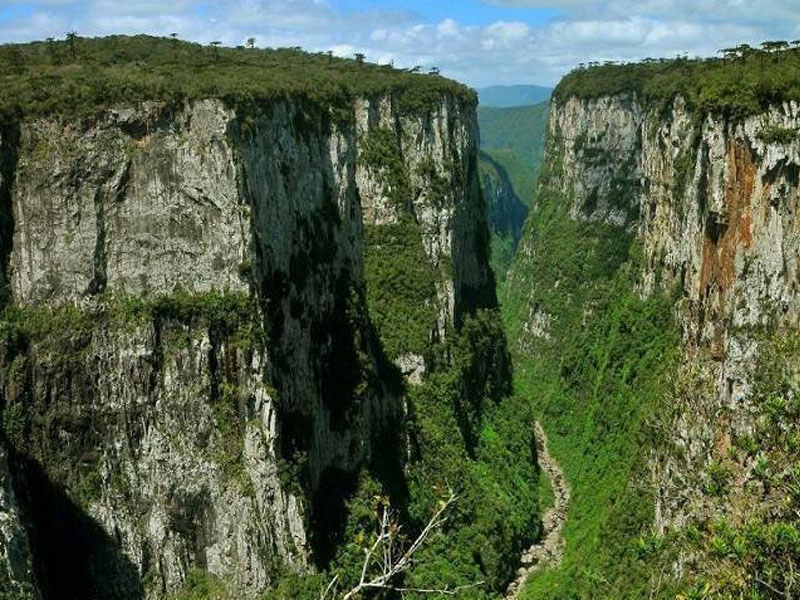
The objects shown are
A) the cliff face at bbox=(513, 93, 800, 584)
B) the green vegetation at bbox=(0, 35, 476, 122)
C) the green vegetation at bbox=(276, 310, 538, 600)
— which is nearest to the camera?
the green vegetation at bbox=(0, 35, 476, 122)

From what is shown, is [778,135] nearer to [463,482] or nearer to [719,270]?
[719,270]

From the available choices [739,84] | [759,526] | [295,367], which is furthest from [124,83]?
[759,526]

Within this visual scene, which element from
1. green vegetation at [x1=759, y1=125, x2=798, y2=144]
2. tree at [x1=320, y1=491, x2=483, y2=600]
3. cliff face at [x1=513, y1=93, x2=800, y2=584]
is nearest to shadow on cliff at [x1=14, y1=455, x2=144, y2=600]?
tree at [x1=320, y1=491, x2=483, y2=600]

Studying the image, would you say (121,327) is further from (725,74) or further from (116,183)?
(725,74)

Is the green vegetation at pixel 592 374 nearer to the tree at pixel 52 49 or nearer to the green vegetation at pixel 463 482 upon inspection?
the green vegetation at pixel 463 482

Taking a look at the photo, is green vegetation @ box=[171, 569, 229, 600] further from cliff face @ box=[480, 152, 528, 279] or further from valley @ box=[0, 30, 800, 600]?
cliff face @ box=[480, 152, 528, 279]

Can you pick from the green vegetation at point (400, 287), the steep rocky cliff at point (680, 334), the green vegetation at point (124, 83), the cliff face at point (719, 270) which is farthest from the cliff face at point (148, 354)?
the green vegetation at point (400, 287)

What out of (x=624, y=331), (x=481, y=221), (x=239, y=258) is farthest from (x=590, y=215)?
(x=239, y=258)
